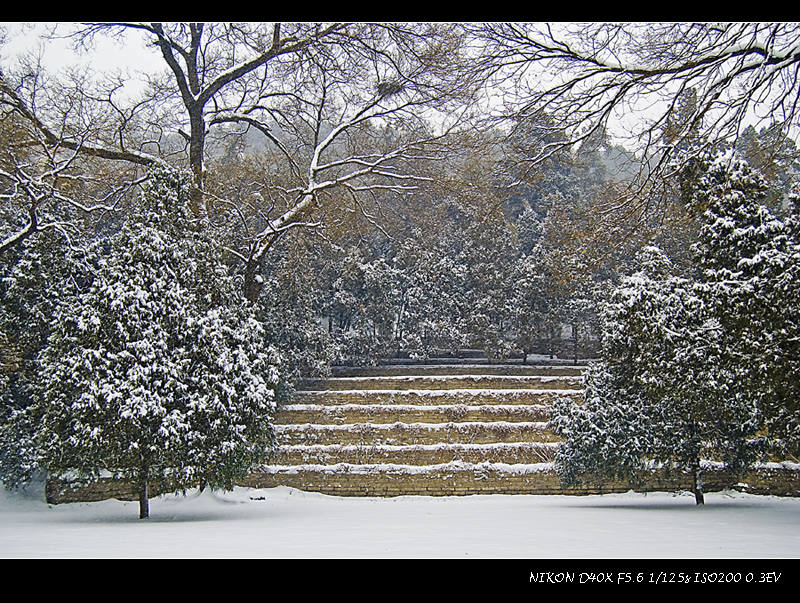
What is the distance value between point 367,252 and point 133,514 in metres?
12.2

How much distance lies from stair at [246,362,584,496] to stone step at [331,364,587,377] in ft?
1.89

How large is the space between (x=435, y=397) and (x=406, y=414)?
96 cm

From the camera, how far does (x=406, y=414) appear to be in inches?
642

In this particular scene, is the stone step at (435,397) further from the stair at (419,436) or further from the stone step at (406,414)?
the stone step at (406,414)

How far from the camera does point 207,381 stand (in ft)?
28.0

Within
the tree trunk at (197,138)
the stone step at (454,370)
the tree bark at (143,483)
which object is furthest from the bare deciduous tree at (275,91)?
the stone step at (454,370)

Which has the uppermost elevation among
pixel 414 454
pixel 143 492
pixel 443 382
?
pixel 443 382

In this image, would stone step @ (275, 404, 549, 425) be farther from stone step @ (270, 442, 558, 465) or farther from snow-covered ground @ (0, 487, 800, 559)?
snow-covered ground @ (0, 487, 800, 559)

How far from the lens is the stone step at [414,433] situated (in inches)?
608

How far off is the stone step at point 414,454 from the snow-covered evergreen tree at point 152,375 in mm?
6032

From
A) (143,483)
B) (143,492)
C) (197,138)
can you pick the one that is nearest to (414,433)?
(143,492)

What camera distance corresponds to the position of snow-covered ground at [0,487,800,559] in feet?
16.6

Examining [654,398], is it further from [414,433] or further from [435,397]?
[435,397]

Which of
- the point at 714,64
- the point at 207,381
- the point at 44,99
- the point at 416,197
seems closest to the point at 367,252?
the point at 416,197
